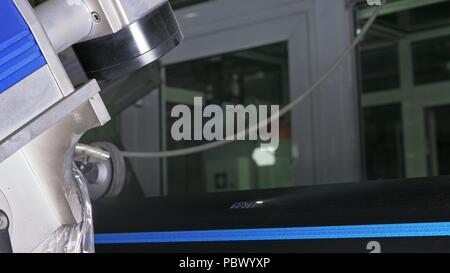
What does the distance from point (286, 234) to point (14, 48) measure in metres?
0.70

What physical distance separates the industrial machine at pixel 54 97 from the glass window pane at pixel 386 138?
12.8 ft

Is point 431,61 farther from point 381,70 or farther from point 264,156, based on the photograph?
point 264,156

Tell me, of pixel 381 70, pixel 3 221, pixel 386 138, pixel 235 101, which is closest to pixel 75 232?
pixel 3 221

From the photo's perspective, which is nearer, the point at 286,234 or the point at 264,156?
the point at 286,234

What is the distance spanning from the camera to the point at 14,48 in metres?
0.74

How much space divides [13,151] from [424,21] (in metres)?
3.76

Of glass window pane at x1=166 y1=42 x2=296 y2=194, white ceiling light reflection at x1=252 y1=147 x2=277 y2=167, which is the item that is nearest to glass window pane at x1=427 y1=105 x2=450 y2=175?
glass window pane at x1=166 y1=42 x2=296 y2=194

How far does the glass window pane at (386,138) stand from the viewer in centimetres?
472

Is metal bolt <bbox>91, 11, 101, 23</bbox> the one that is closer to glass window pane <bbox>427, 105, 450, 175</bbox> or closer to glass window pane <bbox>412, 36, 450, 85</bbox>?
A: glass window pane <bbox>412, 36, 450, 85</bbox>

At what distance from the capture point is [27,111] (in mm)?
751

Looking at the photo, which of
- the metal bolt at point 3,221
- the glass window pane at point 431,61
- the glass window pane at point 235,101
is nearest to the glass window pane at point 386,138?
the glass window pane at point 431,61

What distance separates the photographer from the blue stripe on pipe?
1108mm

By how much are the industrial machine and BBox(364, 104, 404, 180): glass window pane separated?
390 cm

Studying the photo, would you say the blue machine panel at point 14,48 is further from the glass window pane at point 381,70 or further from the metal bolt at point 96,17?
the glass window pane at point 381,70
